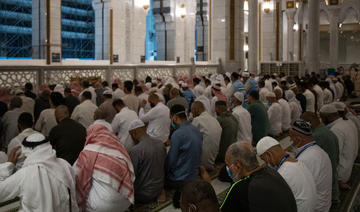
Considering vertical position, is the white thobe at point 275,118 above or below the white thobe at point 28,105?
below

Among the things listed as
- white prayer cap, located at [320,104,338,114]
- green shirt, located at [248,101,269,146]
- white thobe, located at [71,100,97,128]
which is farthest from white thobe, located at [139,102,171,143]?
white prayer cap, located at [320,104,338,114]

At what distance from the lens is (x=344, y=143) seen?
4352 millimetres

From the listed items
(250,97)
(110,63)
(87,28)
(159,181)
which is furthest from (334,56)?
(159,181)

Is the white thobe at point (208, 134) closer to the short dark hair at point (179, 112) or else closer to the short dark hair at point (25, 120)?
the short dark hair at point (179, 112)

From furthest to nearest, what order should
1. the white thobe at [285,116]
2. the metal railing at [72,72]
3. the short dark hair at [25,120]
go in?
the metal railing at [72,72] < the white thobe at [285,116] < the short dark hair at [25,120]

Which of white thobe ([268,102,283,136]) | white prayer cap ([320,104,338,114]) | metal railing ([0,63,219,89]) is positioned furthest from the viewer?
metal railing ([0,63,219,89])

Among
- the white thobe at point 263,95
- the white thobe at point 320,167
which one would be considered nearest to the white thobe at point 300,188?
the white thobe at point 320,167

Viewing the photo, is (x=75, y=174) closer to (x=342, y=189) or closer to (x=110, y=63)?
(x=342, y=189)

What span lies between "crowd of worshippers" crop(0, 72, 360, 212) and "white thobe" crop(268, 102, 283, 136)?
2 cm

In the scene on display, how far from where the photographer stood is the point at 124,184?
3055mm

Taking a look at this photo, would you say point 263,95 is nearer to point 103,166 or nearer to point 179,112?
point 179,112

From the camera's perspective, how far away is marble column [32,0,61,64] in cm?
927

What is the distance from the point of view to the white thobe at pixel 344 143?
430cm

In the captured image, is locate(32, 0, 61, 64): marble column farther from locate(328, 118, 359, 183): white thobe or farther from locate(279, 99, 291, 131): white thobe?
locate(328, 118, 359, 183): white thobe
